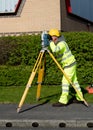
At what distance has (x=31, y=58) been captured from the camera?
59.7 ft

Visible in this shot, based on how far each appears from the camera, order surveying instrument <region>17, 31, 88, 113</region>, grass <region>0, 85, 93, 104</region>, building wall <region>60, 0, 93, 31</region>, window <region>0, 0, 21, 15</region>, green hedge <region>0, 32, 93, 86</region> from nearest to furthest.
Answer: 1. surveying instrument <region>17, 31, 88, 113</region>
2. grass <region>0, 85, 93, 104</region>
3. green hedge <region>0, 32, 93, 86</region>
4. window <region>0, 0, 21, 15</region>
5. building wall <region>60, 0, 93, 31</region>

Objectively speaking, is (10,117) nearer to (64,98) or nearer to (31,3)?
(64,98)

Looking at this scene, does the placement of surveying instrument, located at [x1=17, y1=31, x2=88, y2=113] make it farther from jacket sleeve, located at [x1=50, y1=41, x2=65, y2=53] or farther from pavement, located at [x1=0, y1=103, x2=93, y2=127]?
pavement, located at [x1=0, y1=103, x2=93, y2=127]

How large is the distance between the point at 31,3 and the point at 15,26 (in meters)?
1.17

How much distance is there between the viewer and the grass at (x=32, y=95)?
14188mm

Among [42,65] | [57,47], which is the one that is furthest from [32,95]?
[57,47]

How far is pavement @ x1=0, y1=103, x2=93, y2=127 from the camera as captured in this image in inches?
437

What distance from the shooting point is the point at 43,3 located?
21875mm

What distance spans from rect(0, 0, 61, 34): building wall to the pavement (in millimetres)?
8893

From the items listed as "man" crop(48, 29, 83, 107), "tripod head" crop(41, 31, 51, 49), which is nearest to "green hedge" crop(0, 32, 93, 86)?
"man" crop(48, 29, 83, 107)

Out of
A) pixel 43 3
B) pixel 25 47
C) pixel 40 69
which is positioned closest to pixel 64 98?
pixel 40 69

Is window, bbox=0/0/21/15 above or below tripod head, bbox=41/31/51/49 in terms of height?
below

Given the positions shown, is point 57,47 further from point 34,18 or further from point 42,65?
point 34,18

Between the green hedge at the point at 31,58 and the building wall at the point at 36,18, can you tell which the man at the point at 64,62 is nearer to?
the green hedge at the point at 31,58
